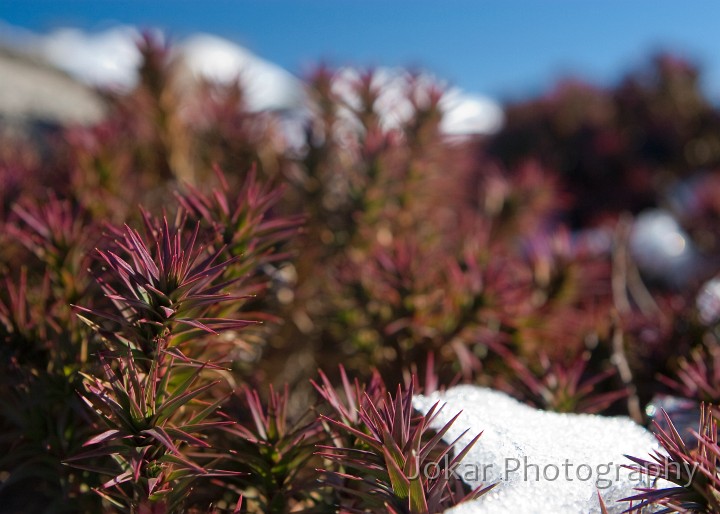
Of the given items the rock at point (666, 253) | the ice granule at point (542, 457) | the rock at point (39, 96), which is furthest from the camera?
the rock at point (39, 96)

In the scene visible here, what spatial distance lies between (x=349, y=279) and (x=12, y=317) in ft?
2.42

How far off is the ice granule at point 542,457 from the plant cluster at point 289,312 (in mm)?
47

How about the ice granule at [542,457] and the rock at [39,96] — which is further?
the rock at [39,96]

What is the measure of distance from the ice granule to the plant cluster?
0.16ft

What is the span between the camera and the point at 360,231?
172 cm

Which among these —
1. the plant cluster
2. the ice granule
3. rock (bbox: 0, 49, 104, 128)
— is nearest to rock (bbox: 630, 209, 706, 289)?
the plant cluster

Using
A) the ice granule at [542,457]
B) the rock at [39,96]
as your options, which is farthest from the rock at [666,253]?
the rock at [39,96]

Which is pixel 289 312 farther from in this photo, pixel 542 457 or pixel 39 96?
pixel 39 96

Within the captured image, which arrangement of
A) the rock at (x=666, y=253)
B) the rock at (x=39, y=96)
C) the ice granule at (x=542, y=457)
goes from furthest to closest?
the rock at (x=39, y=96) < the rock at (x=666, y=253) < the ice granule at (x=542, y=457)

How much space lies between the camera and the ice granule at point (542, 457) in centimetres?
87

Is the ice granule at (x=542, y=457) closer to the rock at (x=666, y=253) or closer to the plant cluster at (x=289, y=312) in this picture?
the plant cluster at (x=289, y=312)

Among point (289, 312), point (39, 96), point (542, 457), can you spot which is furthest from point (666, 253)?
point (39, 96)

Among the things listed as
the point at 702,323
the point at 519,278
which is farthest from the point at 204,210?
the point at 702,323

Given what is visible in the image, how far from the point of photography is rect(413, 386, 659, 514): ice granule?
87 centimetres
